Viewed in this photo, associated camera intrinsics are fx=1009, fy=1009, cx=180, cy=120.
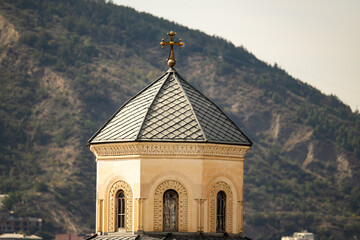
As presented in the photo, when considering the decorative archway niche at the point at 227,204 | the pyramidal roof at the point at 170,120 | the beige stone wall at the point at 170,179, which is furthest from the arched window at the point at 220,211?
the pyramidal roof at the point at 170,120

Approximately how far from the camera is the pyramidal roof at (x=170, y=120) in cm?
2598

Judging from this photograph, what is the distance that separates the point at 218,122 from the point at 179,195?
236 cm

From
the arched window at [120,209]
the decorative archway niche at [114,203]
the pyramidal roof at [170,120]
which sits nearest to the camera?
the pyramidal roof at [170,120]

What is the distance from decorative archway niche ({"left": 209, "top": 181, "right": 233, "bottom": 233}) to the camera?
85.9 feet

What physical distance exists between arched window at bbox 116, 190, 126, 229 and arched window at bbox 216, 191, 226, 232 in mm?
2456

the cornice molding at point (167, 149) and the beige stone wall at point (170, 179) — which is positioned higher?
the cornice molding at point (167, 149)

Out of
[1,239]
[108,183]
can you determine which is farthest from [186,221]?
[1,239]

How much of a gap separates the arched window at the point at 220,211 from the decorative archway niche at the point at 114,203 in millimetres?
2299

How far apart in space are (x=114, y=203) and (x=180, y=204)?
1.83m

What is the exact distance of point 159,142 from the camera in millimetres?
25766

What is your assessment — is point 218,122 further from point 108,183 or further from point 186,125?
point 108,183

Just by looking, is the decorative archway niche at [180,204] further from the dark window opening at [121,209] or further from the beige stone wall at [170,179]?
the dark window opening at [121,209]

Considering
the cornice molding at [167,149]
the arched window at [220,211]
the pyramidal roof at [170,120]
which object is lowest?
the arched window at [220,211]

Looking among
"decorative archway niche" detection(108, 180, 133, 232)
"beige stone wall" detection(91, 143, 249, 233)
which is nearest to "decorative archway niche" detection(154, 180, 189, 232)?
"beige stone wall" detection(91, 143, 249, 233)
